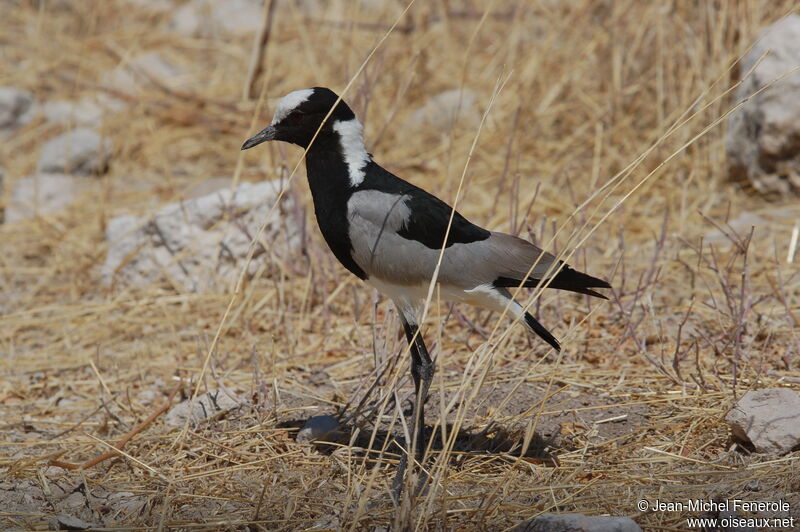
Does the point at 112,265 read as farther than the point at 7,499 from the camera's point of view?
Yes

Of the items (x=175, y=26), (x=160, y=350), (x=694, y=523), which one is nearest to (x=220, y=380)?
(x=160, y=350)

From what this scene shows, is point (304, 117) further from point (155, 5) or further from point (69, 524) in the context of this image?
point (155, 5)

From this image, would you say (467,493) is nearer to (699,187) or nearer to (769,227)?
(769,227)

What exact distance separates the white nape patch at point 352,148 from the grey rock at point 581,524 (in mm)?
1291

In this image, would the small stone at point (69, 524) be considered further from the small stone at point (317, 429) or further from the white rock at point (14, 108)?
the white rock at point (14, 108)

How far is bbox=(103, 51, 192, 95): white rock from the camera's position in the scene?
7.41 metres

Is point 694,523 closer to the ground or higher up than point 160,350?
higher up

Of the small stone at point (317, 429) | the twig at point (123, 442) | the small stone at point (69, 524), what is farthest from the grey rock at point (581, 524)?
the twig at point (123, 442)

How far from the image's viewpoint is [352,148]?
3.22 meters

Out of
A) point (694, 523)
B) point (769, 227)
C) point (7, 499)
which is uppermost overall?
point (769, 227)

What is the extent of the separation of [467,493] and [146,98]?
17.0ft

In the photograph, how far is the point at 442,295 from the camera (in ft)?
10.4

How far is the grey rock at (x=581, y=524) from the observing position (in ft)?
7.73

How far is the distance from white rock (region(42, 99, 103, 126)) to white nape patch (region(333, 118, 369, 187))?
13.7 feet
